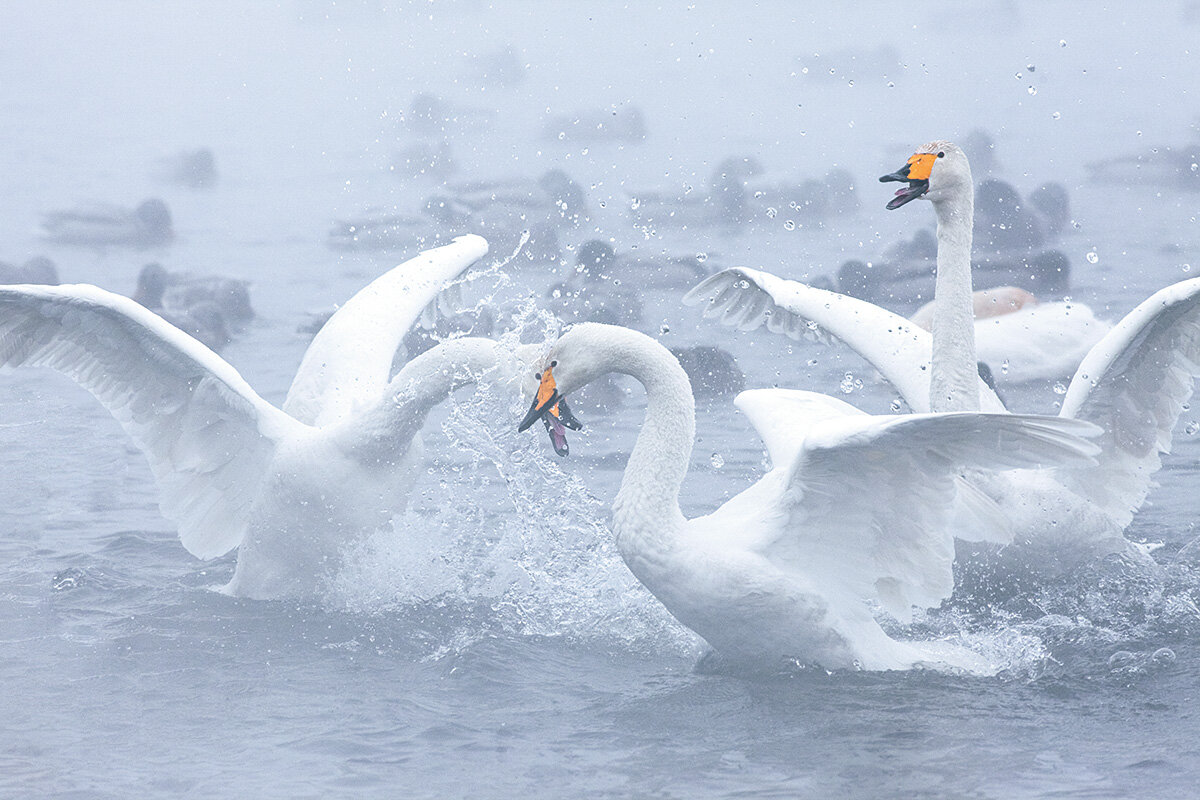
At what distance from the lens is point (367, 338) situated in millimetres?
7719

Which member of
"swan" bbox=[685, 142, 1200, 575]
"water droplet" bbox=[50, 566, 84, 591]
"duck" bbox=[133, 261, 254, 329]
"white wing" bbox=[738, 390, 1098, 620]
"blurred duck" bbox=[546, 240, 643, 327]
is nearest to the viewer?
"white wing" bbox=[738, 390, 1098, 620]

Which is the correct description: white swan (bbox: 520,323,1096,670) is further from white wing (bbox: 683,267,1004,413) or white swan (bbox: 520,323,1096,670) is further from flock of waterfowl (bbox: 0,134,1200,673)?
white wing (bbox: 683,267,1004,413)

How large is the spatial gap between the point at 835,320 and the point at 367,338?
2.26 m

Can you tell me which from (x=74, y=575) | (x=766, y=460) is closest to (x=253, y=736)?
(x=74, y=575)

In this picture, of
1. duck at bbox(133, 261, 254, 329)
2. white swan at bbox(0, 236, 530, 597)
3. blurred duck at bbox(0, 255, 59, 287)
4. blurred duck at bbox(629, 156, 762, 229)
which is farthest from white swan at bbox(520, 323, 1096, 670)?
blurred duck at bbox(629, 156, 762, 229)

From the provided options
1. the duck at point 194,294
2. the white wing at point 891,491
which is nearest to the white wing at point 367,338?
the white wing at point 891,491

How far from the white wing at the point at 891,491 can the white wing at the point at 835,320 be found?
1558 millimetres

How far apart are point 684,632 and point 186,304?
8905 mm

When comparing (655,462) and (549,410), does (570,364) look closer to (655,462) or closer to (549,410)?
(549,410)

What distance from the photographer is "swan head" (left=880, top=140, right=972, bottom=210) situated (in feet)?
20.9

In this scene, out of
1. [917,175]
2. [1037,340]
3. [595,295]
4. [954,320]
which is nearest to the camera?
[917,175]

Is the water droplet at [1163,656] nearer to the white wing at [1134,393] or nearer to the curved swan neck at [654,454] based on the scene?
the white wing at [1134,393]

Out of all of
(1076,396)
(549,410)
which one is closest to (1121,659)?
(1076,396)

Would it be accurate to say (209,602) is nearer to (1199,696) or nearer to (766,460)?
(766,460)
